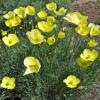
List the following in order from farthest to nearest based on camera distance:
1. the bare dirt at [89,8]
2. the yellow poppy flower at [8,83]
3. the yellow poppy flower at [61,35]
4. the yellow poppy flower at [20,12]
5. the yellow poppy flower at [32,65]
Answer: the bare dirt at [89,8] < the yellow poppy flower at [20,12] < the yellow poppy flower at [61,35] < the yellow poppy flower at [8,83] < the yellow poppy flower at [32,65]

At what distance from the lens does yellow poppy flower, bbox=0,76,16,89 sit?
13.2 feet

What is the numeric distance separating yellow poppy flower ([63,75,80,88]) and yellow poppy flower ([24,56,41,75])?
0.27 m

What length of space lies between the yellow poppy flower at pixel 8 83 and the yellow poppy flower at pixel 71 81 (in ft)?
1.59

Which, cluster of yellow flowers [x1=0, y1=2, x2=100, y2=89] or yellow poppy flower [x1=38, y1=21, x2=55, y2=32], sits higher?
yellow poppy flower [x1=38, y1=21, x2=55, y2=32]

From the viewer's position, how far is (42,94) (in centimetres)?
419

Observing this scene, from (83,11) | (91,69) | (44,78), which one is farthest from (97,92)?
(83,11)

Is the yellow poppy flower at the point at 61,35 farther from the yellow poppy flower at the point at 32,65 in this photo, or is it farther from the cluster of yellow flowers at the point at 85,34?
the yellow poppy flower at the point at 32,65

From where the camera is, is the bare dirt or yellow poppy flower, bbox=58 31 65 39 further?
the bare dirt

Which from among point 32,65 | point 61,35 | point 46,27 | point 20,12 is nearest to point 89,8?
point 20,12

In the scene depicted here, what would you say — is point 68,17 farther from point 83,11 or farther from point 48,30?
point 83,11

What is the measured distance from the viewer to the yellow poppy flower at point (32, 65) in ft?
12.7

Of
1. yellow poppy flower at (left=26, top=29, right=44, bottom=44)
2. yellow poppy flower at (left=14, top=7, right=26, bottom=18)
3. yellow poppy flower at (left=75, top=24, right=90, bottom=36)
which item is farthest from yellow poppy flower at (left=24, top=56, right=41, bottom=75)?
yellow poppy flower at (left=14, top=7, right=26, bottom=18)

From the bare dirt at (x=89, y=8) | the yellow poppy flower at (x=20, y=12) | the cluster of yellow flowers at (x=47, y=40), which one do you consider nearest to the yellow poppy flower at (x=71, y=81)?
the cluster of yellow flowers at (x=47, y=40)

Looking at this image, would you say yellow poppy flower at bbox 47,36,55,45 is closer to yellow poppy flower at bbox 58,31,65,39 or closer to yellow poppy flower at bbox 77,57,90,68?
yellow poppy flower at bbox 58,31,65,39
